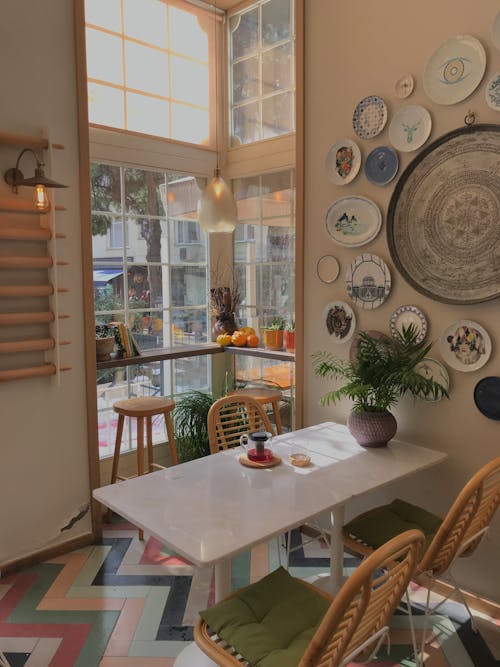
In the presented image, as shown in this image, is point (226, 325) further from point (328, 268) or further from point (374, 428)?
point (374, 428)

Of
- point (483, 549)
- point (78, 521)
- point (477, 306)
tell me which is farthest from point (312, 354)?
point (78, 521)

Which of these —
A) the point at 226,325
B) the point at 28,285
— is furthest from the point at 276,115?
the point at 28,285

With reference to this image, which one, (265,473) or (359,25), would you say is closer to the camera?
(265,473)

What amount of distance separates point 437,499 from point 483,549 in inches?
10.6

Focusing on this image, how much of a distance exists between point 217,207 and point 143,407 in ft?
3.72

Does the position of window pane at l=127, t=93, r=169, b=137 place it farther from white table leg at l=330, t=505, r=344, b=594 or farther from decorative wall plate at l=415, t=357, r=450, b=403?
white table leg at l=330, t=505, r=344, b=594

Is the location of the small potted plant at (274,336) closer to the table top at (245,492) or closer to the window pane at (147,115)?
the table top at (245,492)

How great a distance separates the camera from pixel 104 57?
3.24 meters

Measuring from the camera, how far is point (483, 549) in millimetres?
2416

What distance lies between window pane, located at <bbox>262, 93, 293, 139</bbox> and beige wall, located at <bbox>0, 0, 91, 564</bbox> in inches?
50.4

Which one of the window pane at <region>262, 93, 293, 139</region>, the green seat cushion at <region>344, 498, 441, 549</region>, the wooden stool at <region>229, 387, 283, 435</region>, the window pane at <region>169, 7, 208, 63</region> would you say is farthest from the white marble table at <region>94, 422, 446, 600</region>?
the window pane at <region>169, 7, 208, 63</region>

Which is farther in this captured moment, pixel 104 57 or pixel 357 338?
pixel 104 57

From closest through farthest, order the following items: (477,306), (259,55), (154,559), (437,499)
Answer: (477,306)
(437,499)
(154,559)
(259,55)

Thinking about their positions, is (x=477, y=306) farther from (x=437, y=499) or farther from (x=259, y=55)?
(x=259, y=55)
